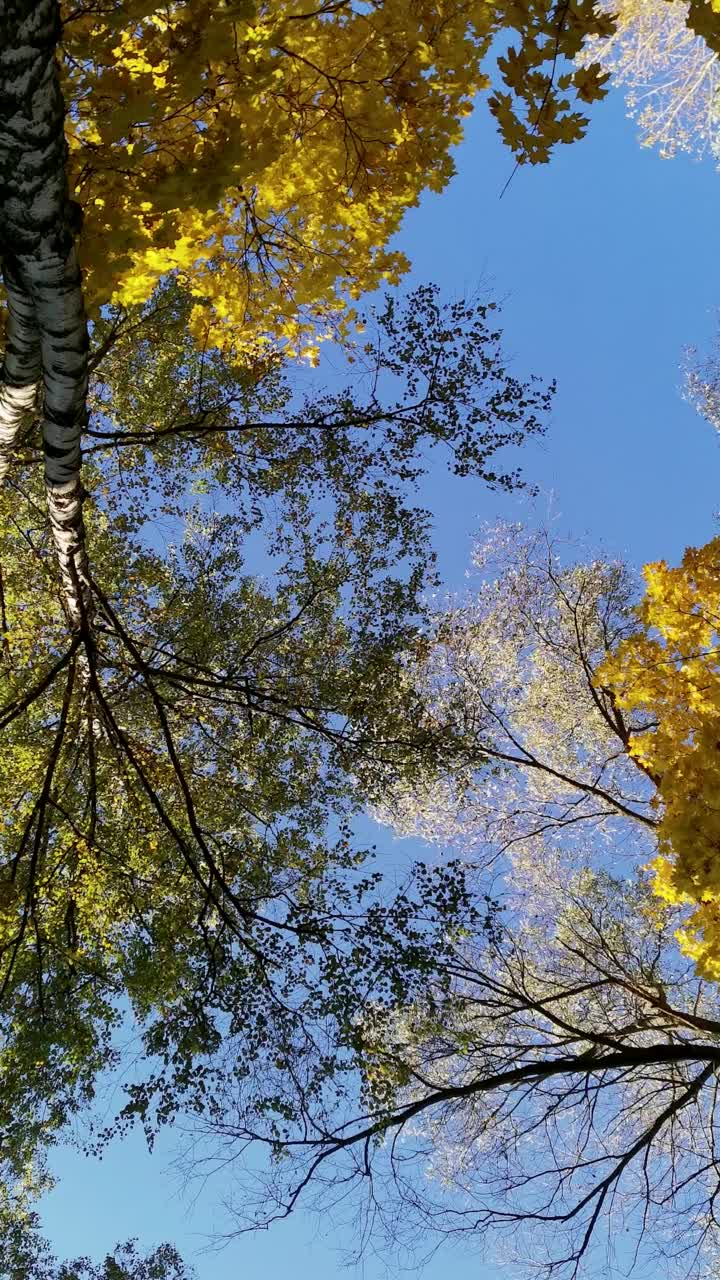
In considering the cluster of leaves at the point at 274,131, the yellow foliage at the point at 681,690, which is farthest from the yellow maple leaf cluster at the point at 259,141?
the yellow foliage at the point at 681,690

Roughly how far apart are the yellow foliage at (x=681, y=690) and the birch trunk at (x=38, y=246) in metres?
3.99

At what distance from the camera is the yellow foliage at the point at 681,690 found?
4613mm

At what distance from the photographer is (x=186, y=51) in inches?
95.3

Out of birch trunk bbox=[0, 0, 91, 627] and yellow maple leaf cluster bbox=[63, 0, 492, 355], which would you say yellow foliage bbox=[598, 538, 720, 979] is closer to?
yellow maple leaf cluster bbox=[63, 0, 492, 355]

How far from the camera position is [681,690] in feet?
18.9

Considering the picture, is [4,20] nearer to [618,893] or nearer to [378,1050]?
[378,1050]

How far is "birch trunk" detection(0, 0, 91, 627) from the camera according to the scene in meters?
2.01

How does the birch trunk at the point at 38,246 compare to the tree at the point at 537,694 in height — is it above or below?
below

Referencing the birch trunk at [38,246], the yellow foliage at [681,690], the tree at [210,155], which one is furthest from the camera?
the yellow foliage at [681,690]

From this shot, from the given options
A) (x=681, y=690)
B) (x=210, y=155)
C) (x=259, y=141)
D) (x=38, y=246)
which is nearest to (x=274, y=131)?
(x=259, y=141)

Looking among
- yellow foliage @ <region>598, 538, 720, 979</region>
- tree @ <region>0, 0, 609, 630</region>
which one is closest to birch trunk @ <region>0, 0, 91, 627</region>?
tree @ <region>0, 0, 609, 630</region>

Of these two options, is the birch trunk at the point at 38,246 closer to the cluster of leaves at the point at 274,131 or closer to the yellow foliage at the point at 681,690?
the cluster of leaves at the point at 274,131

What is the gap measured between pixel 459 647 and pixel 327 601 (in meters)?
3.29

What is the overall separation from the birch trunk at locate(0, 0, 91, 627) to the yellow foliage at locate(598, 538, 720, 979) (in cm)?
399
